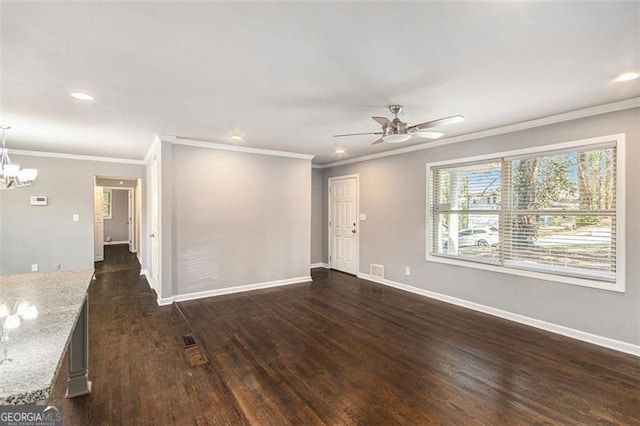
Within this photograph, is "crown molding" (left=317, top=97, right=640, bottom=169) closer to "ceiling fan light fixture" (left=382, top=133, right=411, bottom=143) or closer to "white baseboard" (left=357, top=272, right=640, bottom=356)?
"ceiling fan light fixture" (left=382, top=133, right=411, bottom=143)

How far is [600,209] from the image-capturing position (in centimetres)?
323

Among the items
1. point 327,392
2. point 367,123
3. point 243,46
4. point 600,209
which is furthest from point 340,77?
point 600,209

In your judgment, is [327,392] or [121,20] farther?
[327,392]

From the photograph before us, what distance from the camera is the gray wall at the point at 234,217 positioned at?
4.65 meters

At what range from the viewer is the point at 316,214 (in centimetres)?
723

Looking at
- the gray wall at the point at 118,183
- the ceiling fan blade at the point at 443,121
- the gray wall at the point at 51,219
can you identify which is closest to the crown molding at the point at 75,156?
the gray wall at the point at 51,219

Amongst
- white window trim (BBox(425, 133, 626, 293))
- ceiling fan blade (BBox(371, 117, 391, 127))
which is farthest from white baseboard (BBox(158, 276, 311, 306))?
ceiling fan blade (BBox(371, 117, 391, 127))

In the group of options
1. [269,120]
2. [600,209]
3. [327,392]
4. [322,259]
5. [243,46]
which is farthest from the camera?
[322,259]

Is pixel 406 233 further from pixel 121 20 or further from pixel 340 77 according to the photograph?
pixel 121 20

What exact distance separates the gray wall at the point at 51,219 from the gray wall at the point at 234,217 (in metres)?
2.80

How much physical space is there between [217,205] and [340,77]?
10.7 ft

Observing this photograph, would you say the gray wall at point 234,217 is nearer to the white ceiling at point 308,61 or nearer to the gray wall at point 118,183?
the white ceiling at point 308,61

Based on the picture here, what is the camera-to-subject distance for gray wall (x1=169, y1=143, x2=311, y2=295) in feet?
15.3

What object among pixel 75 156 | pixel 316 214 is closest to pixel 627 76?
pixel 316 214
